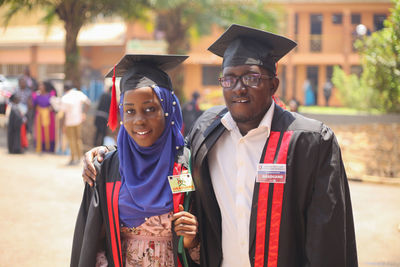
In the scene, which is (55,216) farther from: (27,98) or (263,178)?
(27,98)

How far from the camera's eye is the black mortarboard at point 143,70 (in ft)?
8.46

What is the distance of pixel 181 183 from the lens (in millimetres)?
2473

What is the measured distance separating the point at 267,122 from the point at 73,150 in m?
8.56

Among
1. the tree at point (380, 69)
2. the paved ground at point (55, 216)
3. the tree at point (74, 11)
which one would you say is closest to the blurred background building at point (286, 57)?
the tree at point (380, 69)

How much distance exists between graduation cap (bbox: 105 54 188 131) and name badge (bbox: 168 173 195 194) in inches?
21.6

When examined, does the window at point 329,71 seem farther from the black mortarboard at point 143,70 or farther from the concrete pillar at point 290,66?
the black mortarboard at point 143,70

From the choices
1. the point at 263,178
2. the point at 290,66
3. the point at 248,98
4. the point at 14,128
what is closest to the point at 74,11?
the point at 14,128

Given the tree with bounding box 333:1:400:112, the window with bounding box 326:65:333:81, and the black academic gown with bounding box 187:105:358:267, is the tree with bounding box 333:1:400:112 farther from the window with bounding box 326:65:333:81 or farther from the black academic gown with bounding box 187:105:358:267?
the window with bounding box 326:65:333:81

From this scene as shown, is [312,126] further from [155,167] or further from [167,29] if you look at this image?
[167,29]

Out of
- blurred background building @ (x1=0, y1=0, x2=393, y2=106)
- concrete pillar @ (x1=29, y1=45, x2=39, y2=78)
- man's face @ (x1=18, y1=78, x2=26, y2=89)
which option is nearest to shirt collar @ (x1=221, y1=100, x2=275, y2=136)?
man's face @ (x1=18, y1=78, x2=26, y2=89)

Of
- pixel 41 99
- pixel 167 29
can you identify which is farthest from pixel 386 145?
pixel 41 99

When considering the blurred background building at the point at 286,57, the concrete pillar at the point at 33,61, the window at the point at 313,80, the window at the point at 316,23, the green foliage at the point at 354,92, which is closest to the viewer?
the green foliage at the point at 354,92

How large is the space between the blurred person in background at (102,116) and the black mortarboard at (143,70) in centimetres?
867

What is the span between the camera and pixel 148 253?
254 cm
